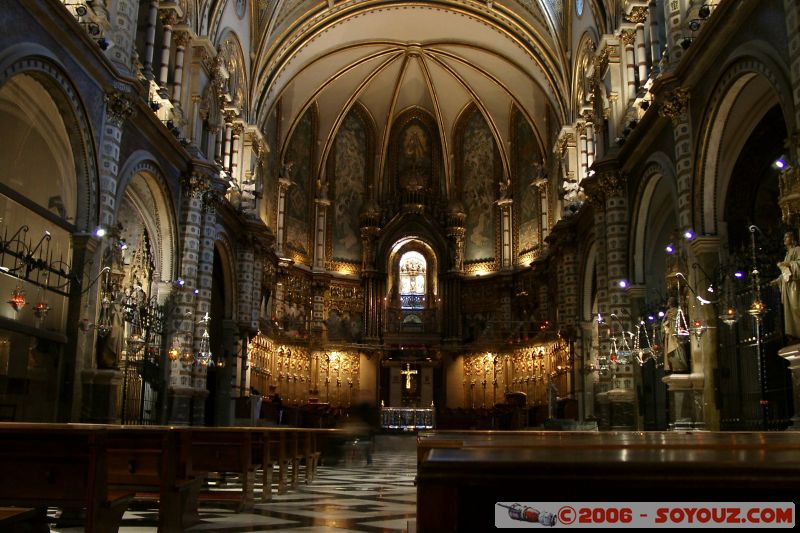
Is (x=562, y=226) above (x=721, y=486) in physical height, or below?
above

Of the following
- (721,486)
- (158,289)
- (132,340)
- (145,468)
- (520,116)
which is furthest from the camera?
(520,116)

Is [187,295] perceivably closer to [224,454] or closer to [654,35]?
[224,454]

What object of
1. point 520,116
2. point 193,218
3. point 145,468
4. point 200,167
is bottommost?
point 145,468

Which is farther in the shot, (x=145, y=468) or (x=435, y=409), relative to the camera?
(x=435, y=409)

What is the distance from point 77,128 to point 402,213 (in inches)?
912

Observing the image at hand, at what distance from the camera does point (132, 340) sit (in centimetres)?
1822

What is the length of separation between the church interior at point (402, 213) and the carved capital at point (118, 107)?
5cm

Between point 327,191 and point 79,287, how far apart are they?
23025 mm

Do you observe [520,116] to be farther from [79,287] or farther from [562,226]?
[79,287]

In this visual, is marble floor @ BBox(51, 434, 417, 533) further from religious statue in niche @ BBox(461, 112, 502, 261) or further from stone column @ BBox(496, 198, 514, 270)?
religious statue in niche @ BBox(461, 112, 502, 261)

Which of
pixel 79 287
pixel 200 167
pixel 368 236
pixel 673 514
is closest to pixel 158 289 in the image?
pixel 200 167

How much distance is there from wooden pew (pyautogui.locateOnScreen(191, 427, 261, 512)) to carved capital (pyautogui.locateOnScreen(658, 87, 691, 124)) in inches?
474

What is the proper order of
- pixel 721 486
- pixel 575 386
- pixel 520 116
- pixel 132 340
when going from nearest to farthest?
1. pixel 721 486
2. pixel 132 340
3. pixel 575 386
4. pixel 520 116

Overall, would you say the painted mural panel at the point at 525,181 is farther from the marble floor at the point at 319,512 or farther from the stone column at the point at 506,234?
the marble floor at the point at 319,512
